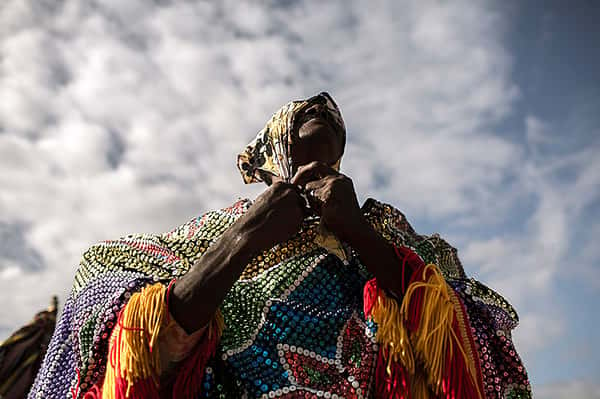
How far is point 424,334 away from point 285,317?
1.80ft

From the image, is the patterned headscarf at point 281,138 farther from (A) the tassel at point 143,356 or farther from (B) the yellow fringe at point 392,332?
(A) the tassel at point 143,356

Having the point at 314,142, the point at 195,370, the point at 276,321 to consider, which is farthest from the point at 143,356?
the point at 314,142

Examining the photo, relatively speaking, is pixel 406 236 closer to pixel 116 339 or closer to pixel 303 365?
pixel 303 365

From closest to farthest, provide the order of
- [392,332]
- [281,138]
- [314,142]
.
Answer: [392,332] → [314,142] → [281,138]

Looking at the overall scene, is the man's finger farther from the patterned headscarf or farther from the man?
the patterned headscarf

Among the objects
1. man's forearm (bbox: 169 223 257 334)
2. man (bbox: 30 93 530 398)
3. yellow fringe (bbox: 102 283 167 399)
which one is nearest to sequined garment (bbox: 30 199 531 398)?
man (bbox: 30 93 530 398)

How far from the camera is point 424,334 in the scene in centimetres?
221

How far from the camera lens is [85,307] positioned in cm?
235

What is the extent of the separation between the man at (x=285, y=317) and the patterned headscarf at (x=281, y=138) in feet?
1.47

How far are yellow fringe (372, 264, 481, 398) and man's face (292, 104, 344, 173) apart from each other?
87 cm

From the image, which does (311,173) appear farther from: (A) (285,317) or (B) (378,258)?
(A) (285,317)

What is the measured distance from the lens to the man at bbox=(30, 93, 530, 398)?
2.08 metres

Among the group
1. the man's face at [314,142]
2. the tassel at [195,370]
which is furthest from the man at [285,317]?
the man's face at [314,142]

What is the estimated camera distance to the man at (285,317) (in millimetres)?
2082
